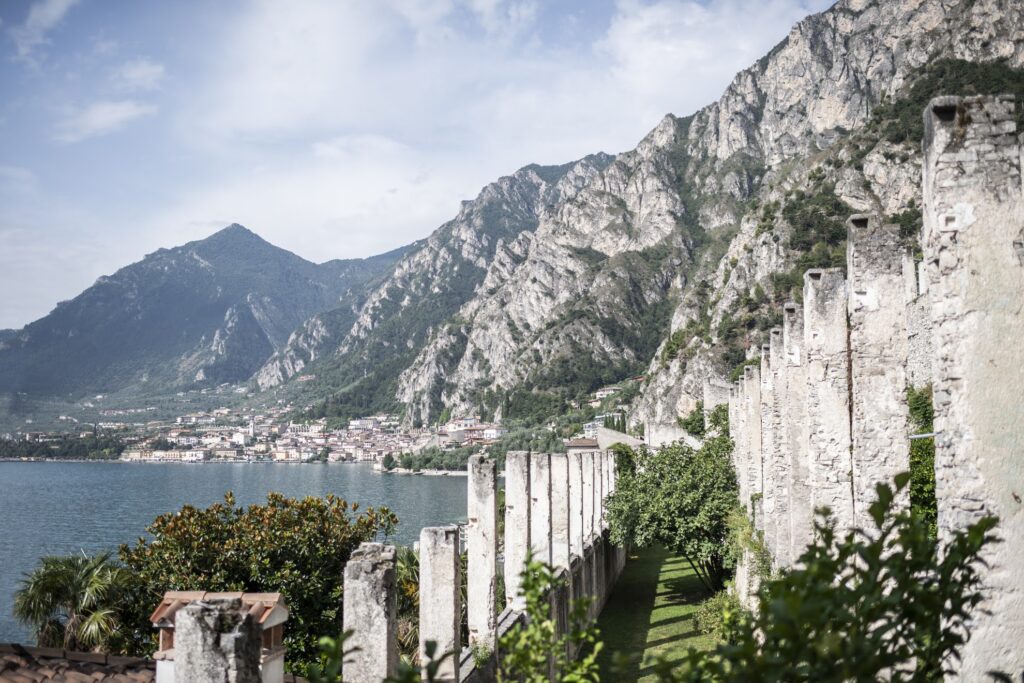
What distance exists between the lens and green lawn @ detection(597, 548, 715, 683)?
53.5 feet

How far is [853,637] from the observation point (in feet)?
9.36

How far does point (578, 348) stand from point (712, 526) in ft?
439

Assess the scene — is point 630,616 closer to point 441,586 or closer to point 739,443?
point 739,443

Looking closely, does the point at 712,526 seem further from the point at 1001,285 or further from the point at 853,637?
the point at 853,637

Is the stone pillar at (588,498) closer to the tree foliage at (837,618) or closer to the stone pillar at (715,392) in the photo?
the stone pillar at (715,392)

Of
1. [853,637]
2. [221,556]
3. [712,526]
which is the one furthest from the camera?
[712,526]

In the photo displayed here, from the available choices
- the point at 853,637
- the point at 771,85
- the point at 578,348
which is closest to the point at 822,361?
the point at 853,637

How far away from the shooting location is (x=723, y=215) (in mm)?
158875

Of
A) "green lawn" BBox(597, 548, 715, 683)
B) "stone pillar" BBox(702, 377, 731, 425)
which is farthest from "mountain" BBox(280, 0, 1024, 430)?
"green lawn" BBox(597, 548, 715, 683)

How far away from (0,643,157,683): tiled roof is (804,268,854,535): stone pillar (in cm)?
840

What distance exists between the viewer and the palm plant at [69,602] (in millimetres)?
13969

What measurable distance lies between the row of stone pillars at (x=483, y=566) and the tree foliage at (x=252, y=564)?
10.6ft

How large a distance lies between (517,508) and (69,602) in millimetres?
8084

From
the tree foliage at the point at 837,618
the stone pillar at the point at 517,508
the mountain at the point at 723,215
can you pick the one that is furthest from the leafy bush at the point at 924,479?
the mountain at the point at 723,215
